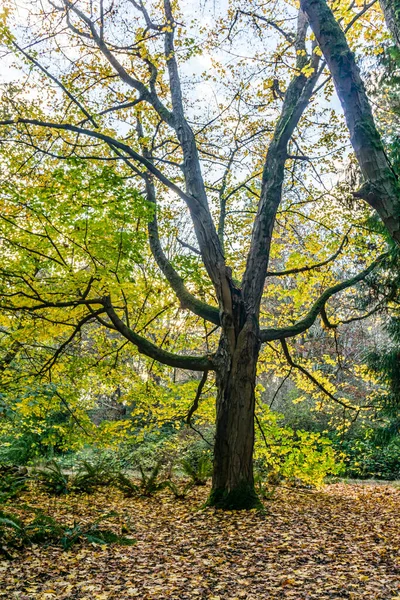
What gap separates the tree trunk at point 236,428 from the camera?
591 cm

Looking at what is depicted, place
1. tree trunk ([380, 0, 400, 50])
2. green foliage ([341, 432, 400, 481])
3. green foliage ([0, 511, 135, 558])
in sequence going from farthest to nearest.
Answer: green foliage ([341, 432, 400, 481])
green foliage ([0, 511, 135, 558])
tree trunk ([380, 0, 400, 50])

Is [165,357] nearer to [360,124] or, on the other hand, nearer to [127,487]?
[127,487]

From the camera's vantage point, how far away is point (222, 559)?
4.01 meters

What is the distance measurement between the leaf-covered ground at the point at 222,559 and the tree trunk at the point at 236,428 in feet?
1.09

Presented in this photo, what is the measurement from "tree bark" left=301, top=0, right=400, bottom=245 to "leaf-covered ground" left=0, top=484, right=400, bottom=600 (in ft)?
8.95

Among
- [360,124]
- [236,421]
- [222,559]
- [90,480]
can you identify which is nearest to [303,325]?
[236,421]

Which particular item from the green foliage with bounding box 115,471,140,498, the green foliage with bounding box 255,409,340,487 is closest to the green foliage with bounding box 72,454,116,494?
the green foliage with bounding box 115,471,140,498

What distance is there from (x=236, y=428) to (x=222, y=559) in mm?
2100

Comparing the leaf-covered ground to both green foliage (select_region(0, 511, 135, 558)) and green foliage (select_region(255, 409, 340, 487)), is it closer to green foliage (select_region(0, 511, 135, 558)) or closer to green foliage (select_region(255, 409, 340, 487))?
green foliage (select_region(0, 511, 135, 558))

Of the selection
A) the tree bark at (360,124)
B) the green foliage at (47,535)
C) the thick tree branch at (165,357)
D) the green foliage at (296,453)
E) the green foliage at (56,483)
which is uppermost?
the tree bark at (360,124)

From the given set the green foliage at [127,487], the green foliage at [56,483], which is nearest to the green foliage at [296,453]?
the green foliage at [127,487]

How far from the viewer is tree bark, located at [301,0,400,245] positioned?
103 inches

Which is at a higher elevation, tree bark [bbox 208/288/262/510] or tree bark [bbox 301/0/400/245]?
→ tree bark [bbox 301/0/400/245]

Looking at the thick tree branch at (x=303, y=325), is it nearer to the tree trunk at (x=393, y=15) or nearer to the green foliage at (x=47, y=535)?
the green foliage at (x=47, y=535)
